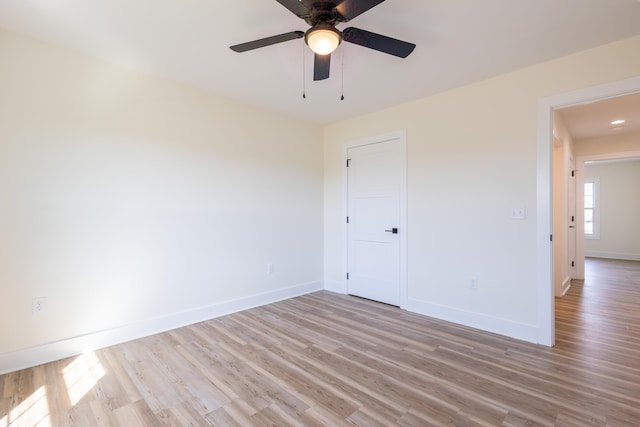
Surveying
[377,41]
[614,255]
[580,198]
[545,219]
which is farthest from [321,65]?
[614,255]

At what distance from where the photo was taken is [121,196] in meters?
2.73

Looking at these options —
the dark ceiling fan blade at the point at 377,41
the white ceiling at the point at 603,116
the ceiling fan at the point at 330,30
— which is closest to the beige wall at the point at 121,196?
the ceiling fan at the point at 330,30

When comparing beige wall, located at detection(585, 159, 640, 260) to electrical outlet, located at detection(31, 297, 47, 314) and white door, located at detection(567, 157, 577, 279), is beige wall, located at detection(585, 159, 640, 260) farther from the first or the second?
electrical outlet, located at detection(31, 297, 47, 314)

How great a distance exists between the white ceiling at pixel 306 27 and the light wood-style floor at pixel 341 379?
252 centimetres

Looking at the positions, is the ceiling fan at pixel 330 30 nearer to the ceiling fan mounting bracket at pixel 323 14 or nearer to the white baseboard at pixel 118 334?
the ceiling fan mounting bracket at pixel 323 14

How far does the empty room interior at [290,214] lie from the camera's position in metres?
1.93

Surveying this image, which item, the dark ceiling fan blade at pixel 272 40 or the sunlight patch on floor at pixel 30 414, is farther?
the dark ceiling fan blade at pixel 272 40

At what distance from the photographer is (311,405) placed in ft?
6.04

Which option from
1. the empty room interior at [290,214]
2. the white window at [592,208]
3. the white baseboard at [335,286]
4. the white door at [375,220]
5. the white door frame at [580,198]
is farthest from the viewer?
the white window at [592,208]

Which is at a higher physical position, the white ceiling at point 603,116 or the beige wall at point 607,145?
the white ceiling at point 603,116

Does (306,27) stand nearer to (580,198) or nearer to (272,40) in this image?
(272,40)

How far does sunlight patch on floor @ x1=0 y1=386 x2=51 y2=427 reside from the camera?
5.52 ft

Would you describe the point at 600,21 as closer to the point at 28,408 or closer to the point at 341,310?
the point at 341,310

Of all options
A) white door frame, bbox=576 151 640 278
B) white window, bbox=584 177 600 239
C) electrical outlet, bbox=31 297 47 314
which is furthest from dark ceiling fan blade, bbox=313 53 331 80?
white window, bbox=584 177 600 239
